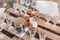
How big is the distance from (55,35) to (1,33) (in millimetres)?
661

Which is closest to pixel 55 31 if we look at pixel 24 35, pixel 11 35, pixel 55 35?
pixel 55 35

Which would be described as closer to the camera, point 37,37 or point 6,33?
point 37,37

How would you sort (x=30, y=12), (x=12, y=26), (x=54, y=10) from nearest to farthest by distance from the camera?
1. (x=12, y=26)
2. (x=30, y=12)
3. (x=54, y=10)

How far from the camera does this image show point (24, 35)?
158 centimetres

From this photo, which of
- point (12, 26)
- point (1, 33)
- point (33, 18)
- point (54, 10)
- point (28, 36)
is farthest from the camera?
point (54, 10)

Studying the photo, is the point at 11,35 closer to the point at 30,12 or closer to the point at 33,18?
the point at 33,18

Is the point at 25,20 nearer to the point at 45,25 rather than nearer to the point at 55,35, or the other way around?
the point at 45,25

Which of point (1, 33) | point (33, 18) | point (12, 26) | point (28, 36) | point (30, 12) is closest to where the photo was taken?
point (28, 36)

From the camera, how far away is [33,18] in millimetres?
1989

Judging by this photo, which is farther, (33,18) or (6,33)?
(33,18)

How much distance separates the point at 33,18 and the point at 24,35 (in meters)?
0.47

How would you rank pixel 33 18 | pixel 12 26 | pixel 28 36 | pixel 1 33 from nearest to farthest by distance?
pixel 28 36 < pixel 1 33 < pixel 12 26 < pixel 33 18

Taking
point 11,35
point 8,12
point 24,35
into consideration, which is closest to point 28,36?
point 24,35

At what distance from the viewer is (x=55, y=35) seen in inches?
63.2
